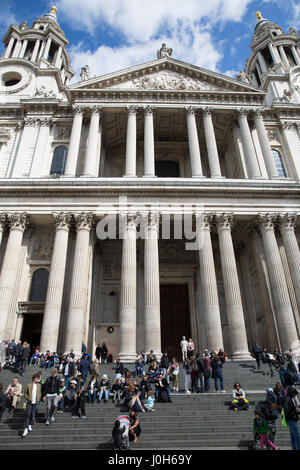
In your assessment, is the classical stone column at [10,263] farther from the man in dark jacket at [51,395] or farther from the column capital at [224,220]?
the column capital at [224,220]

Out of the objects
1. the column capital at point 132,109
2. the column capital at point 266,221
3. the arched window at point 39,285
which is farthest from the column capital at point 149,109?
the arched window at point 39,285

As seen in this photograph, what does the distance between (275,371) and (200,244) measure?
8.22 metres

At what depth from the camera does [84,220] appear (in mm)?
19969

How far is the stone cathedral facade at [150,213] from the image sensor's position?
60.6 feet

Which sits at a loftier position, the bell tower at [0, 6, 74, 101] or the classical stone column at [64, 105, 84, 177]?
the bell tower at [0, 6, 74, 101]

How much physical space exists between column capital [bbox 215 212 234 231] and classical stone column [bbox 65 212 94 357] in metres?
8.06

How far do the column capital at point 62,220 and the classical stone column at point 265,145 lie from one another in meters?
14.2

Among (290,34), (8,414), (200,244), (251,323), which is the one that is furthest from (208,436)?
(290,34)

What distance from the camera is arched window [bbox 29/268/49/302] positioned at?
19828 mm

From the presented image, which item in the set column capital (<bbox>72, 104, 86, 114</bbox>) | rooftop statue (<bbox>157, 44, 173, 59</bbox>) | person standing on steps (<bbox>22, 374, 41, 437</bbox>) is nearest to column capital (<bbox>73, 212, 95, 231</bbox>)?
column capital (<bbox>72, 104, 86, 114</bbox>)

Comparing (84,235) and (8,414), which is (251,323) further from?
(8,414)

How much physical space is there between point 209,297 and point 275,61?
98.8 ft

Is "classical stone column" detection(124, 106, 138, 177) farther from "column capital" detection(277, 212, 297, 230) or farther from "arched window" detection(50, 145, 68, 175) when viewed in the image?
"column capital" detection(277, 212, 297, 230)

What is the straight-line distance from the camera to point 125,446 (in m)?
7.42
